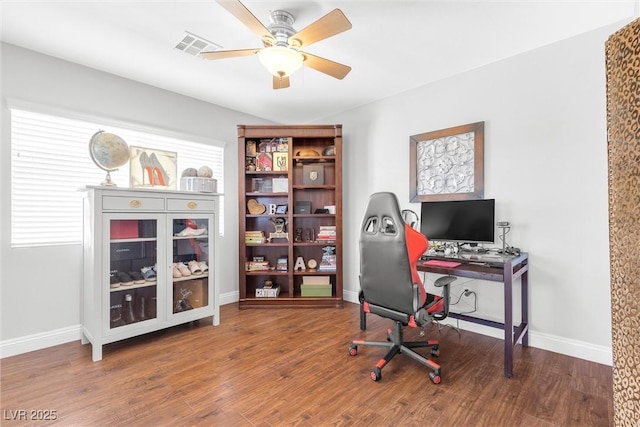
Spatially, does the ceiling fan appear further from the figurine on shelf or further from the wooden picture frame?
the figurine on shelf

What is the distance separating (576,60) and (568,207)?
1.18 metres

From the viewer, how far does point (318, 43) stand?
7.88 ft

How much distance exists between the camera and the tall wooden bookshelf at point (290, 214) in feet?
11.9

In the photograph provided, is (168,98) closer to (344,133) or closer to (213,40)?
(213,40)

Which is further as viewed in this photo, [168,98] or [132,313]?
[168,98]

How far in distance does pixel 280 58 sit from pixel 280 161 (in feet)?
6.23

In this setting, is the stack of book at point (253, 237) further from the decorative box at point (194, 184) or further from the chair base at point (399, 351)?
the chair base at point (399, 351)

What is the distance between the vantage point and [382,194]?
207 centimetres

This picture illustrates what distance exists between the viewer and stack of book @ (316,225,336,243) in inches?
146

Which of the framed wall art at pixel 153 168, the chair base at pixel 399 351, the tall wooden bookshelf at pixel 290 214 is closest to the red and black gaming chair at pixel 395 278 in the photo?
the chair base at pixel 399 351

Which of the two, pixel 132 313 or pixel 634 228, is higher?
pixel 634 228

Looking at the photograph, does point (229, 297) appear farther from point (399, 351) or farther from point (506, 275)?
point (506, 275)

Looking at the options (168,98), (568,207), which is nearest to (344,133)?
(168,98)

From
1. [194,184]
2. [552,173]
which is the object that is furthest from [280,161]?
[552,173]
